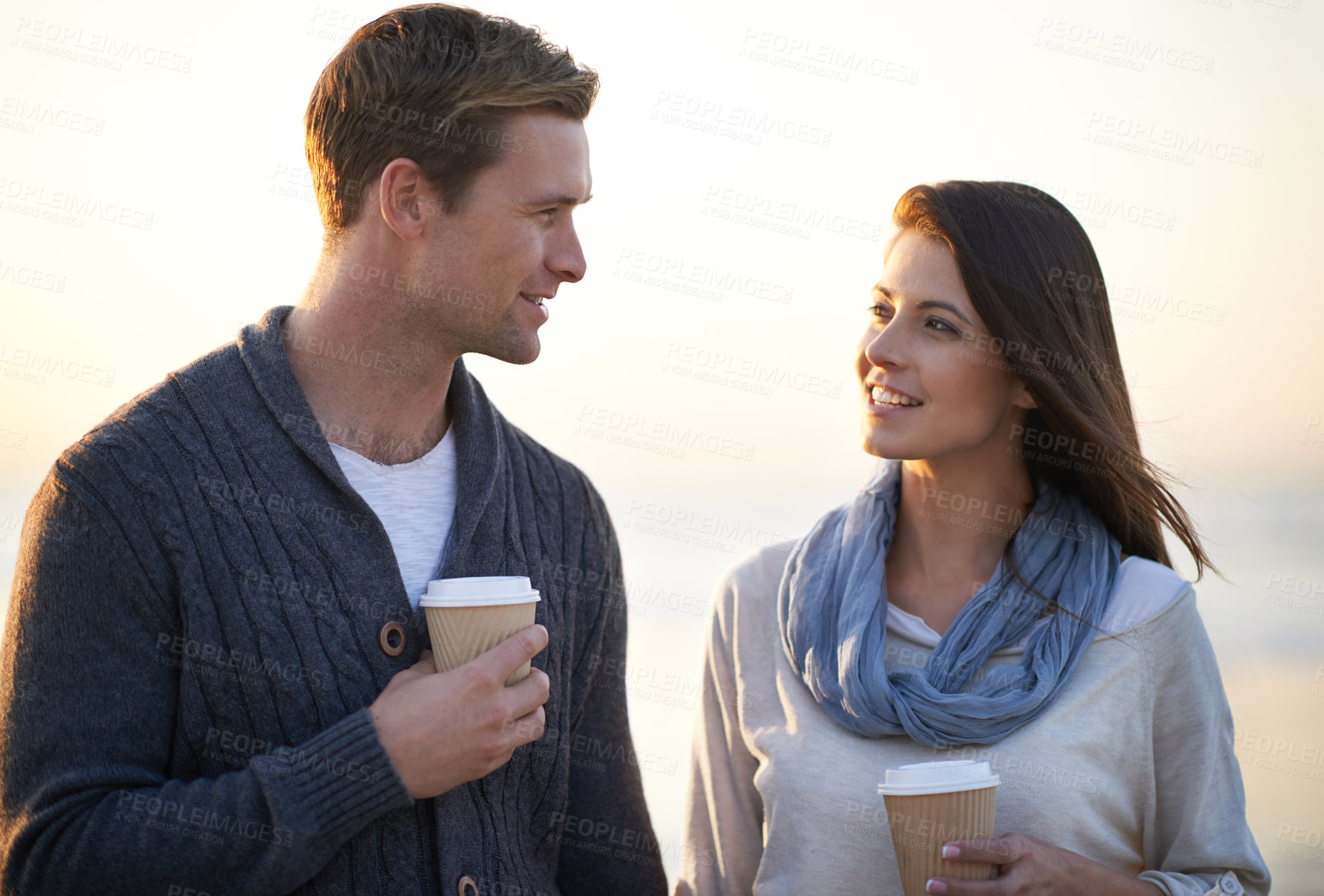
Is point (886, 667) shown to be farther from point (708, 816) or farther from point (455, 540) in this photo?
point (455, 540)

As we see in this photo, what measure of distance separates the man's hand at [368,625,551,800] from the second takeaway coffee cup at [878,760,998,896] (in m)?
0.85

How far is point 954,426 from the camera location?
3109mm

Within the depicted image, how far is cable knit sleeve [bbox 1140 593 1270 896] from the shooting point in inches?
110

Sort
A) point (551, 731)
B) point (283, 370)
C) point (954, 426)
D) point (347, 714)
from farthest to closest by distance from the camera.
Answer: point (954, 426) < point (551, 731) < point (283, 370) < point (347, 714)

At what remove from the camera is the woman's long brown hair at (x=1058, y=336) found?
3078mm

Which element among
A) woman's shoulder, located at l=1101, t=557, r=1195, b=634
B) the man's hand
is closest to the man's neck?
the man's hand

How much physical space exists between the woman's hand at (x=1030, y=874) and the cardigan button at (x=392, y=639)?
1.34 metres

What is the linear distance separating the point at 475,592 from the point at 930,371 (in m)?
1.44

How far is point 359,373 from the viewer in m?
2.76

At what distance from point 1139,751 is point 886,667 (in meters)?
0.68

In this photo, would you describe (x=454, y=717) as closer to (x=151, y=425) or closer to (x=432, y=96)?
(x=151, y=425)

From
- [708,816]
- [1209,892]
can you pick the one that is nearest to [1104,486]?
[1209,892]

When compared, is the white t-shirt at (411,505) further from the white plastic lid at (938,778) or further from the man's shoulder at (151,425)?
the white plastic lid at (938,778)

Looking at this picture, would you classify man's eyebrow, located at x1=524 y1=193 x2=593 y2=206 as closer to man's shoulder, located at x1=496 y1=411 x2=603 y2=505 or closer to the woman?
man's shoulder, located at x1=496 y1=411 x2=603 y2=505
